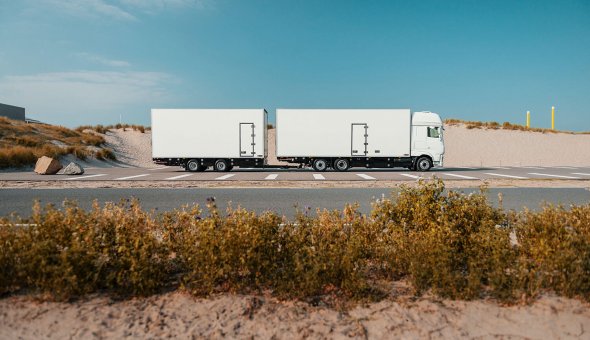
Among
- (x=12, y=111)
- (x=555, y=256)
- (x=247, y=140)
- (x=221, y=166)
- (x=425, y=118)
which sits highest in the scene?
(x=12, y=111)

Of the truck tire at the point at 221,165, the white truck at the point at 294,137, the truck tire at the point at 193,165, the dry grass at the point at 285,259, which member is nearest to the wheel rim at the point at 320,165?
the white truck at the point at 294,137

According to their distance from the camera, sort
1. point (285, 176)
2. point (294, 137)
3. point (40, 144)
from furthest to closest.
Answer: point (40, 144), point (294, 137), point (285, 176)

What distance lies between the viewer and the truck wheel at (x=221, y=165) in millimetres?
22156

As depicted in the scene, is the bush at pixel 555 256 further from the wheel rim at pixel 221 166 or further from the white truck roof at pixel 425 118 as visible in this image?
the wheel rim at pixel 221 166

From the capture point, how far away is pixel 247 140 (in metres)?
21.7

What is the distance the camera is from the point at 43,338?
3.11 metres

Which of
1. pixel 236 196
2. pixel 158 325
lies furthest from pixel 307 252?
pixel 236 196

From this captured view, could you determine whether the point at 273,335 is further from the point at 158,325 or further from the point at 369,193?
the point at 369,193

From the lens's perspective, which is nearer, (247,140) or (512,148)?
(247,140)

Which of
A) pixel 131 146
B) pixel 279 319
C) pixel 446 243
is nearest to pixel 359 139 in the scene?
pixel 446 243

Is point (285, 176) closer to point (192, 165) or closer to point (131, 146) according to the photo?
point (192, 165)

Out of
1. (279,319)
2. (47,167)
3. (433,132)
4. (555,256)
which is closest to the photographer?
(279,319)

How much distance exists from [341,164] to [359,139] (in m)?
1.79

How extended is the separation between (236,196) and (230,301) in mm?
7847
